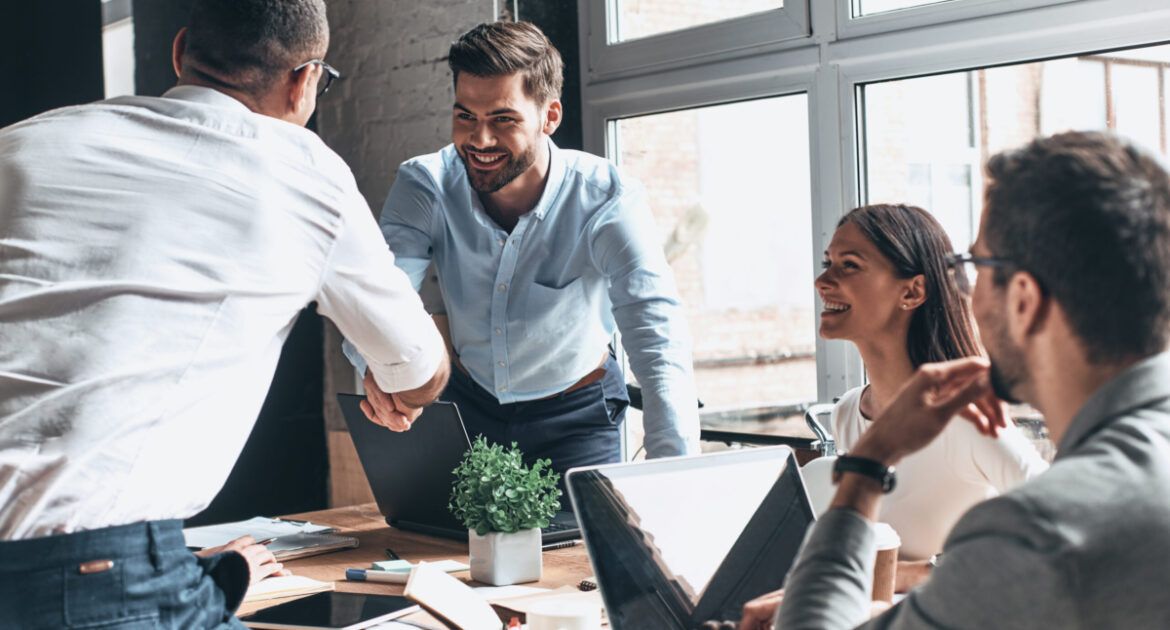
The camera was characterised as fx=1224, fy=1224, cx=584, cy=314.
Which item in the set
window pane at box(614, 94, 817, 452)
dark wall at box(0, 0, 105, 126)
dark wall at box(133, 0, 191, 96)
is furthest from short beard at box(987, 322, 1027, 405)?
dark wall at box(133, 0, 191, 96)

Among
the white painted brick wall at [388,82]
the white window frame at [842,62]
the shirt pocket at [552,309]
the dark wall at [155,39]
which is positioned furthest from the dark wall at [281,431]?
the shirt pocket at [552,309]

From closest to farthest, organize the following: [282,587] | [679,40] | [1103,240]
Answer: [1103,240], [282,587], [679,40]

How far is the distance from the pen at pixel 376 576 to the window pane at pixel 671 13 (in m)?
1.96

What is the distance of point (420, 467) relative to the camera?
2.34 m

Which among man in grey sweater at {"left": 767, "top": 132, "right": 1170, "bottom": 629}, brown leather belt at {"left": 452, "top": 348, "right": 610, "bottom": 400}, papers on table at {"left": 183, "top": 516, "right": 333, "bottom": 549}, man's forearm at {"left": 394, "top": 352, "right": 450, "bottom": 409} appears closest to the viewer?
man in grey sweater at {"left": 767, "top": 132, "right": 1170, "bottom": 629}

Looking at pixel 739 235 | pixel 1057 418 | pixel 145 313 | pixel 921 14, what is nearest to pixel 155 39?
pixel 739 235

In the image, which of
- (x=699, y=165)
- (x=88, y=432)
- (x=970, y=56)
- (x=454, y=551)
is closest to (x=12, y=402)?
(x=88, y=432)

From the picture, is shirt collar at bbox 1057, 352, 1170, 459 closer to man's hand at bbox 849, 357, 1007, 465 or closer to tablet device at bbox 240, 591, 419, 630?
man's hand at bbox 849, 357, 1007, 465

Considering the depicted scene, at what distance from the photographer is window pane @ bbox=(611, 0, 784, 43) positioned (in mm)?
3379

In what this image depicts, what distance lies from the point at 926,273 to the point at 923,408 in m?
1.05

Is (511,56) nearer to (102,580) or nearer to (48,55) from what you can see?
(102,580)

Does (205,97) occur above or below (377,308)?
above

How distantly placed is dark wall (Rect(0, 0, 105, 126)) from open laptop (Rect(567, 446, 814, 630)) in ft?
9.66

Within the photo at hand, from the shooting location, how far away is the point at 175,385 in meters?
1.39
